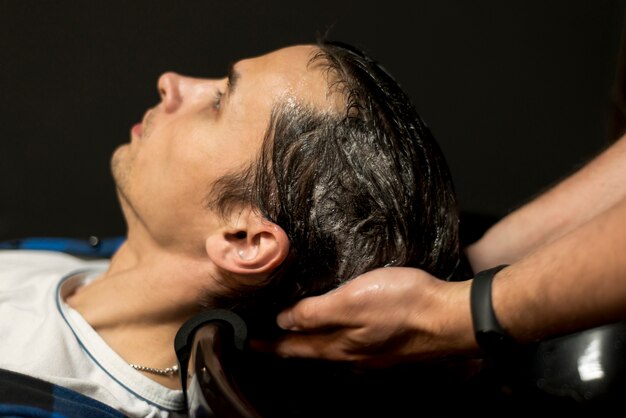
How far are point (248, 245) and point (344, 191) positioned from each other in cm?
16

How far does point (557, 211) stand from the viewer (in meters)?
1.32

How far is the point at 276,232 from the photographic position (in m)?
1.08

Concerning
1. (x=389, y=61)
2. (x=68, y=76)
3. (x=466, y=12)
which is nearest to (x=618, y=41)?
(x=466, y=12)

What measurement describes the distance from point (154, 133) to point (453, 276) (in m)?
0.54

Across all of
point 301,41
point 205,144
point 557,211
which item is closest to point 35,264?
point 205,144

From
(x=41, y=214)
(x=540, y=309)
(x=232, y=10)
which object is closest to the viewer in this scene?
(x=540, y=309)

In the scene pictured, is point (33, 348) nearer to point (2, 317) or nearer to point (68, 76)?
point (2, 317)

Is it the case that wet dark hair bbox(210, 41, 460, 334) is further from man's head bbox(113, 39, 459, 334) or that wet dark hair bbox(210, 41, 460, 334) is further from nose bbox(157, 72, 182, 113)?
nose bbox(157, 72, 182, 113)

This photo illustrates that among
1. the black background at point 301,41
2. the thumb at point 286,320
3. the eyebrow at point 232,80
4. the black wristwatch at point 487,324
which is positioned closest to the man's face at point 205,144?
the eyebrow at point 232,80

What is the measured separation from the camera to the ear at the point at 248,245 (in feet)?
3.55

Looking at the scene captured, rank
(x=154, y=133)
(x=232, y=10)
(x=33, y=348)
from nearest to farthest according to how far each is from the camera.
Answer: (x=33, y=348) → (x=154, y=133) → (x=232, y=10)

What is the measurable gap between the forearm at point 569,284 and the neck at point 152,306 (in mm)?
464

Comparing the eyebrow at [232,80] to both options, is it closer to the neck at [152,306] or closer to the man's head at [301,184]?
the man's head at [301,184]

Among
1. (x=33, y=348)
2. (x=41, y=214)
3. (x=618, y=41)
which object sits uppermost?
(x=618, y=41)
